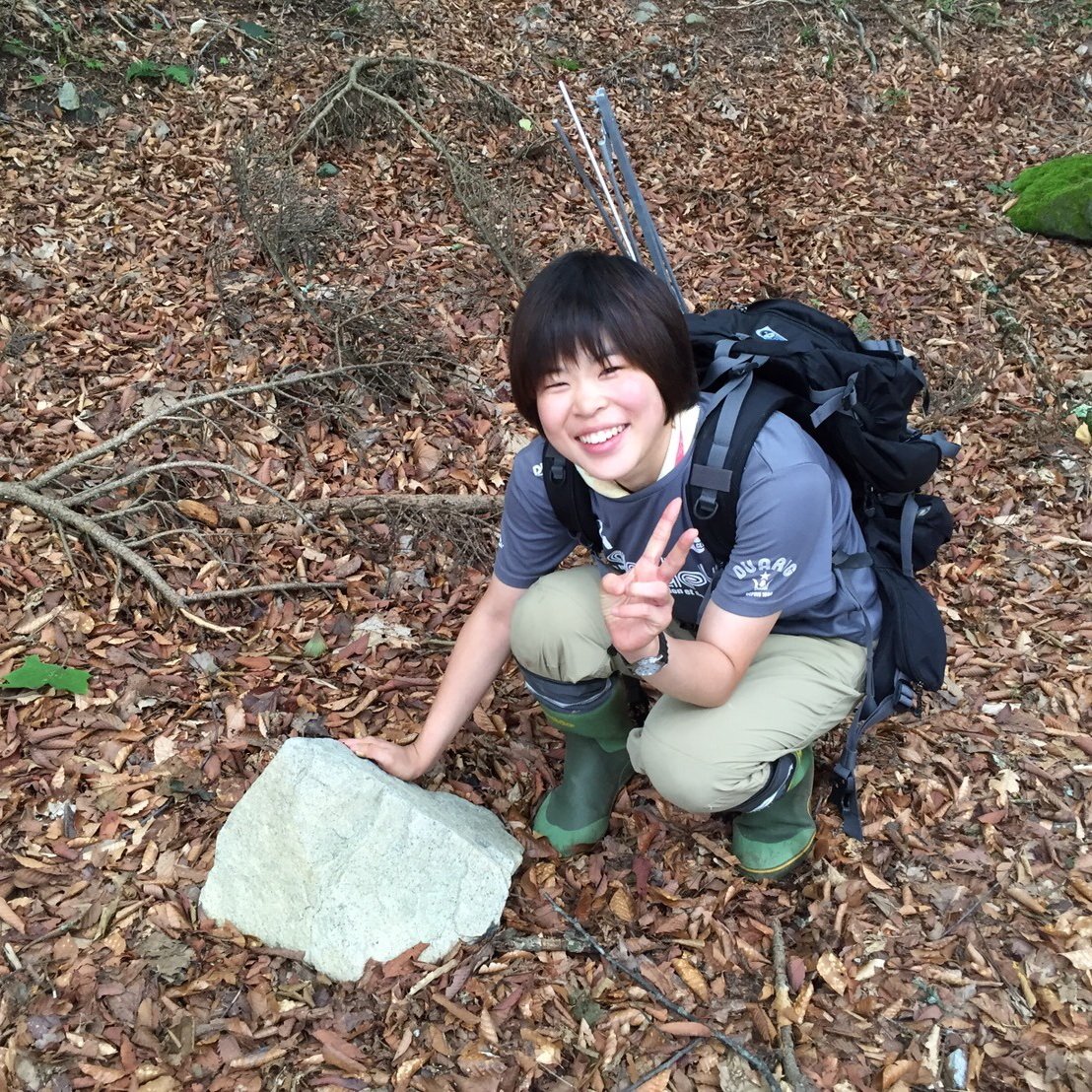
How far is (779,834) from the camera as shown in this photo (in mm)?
2893

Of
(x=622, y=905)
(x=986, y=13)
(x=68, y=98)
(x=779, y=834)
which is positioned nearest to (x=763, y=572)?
(x=779, y=834)

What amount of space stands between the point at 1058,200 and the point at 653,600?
6.12 metres

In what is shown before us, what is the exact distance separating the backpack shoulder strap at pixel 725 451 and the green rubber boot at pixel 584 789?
2.76ft

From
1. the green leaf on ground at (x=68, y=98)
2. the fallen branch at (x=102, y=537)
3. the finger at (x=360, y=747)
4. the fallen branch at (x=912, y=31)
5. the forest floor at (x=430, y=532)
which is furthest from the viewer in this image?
the fallen branch at (x=912, y=31)

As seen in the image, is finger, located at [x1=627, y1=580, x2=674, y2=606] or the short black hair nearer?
finger, located at [x1=627, y1=580, x2=674, y2=606]

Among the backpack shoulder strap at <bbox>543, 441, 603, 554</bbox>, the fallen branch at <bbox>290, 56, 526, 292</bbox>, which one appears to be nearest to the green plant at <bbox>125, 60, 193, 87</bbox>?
the fallen branch at <bbox>290, 56, 526, 292</bbox>

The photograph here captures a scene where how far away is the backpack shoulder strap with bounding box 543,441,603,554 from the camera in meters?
2.49

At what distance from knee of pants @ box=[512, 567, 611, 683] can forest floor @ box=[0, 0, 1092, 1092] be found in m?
0.74

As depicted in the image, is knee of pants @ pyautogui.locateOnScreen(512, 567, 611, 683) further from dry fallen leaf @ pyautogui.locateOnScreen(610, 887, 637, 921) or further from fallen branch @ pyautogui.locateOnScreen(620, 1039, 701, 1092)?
fallen branch @ pyautogui.locateOnScreen(620, 1039, 701, 1092)

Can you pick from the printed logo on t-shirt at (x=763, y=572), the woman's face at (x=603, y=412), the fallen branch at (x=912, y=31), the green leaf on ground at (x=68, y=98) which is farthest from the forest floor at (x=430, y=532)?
the woman's face at (x=603, y=412)

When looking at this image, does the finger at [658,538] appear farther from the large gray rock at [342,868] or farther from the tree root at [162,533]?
the tree root at [162,533]

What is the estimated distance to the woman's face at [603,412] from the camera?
2225mm

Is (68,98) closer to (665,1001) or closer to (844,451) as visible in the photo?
(844,451)

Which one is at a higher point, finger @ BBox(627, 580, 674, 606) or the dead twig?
finger @ BBox(627, 580, 674, 606)
